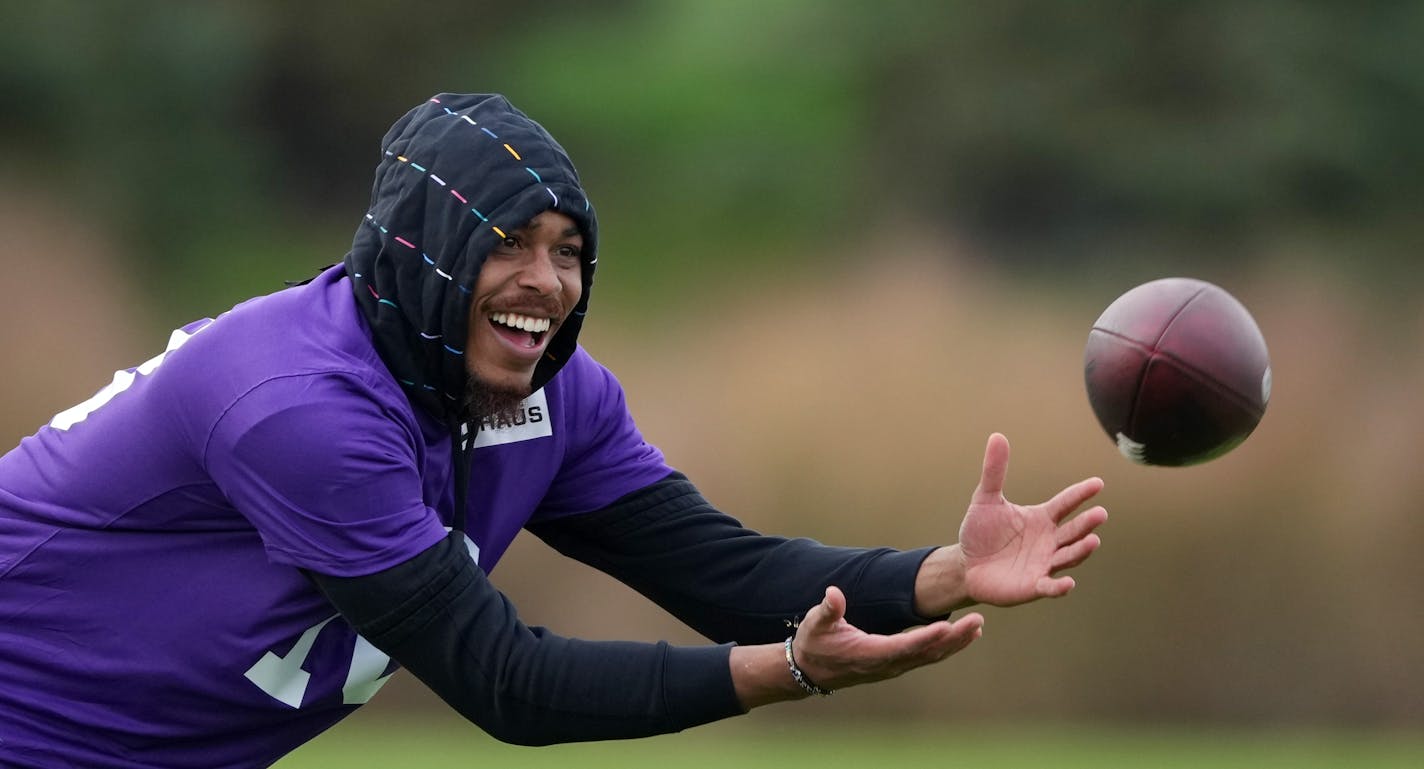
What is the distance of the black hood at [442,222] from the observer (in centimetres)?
368

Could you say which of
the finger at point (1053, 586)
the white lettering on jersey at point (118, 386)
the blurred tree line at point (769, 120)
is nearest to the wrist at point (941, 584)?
the finger at point (1053, 586)

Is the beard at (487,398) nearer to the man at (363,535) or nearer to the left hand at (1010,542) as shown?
the man at (363,535)

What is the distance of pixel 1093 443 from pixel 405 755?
4.11 metres

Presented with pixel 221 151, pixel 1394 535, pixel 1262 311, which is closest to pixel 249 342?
pixel 1394 535

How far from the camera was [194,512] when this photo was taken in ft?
12.1

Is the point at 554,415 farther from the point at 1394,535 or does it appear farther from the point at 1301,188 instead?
the point at 1301,188

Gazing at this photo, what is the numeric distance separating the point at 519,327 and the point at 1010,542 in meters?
1.07

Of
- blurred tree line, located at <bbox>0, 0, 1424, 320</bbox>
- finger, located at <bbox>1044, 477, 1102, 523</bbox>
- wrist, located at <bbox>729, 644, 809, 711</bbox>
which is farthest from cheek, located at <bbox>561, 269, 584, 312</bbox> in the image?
blurred tree line, located at <bbox>0, 0, 1424, 320</bbox>

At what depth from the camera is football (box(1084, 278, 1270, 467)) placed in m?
4.12

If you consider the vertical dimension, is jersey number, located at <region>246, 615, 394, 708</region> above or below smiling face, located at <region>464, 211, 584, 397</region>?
below

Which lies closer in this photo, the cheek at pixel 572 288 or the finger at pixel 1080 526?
the finger at pixel 1080 526

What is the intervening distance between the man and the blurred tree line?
467 inches

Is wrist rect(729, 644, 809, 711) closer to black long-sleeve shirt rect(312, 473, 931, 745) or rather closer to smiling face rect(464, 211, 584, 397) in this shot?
black long-sleeve shirt rect(312, 473, 931, 745)

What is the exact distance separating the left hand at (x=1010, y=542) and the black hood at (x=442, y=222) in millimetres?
954
